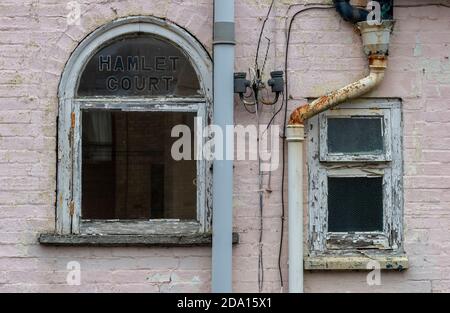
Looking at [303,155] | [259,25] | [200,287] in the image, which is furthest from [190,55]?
[200,287]

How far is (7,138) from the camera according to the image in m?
6.02

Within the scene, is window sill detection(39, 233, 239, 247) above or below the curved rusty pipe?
below

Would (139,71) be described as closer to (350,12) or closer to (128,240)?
(128,240)

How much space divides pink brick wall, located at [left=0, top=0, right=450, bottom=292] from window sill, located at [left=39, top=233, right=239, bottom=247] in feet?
0.20

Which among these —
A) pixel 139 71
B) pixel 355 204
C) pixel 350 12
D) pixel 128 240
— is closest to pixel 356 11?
pixel 350 12

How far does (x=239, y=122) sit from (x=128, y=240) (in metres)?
1.12

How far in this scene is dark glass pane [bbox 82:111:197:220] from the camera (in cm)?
611

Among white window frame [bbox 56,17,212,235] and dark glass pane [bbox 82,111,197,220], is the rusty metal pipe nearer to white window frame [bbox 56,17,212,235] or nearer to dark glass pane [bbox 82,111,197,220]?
white window frame [bbox 56,17,212,235]

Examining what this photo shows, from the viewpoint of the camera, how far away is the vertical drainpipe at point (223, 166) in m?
5.91

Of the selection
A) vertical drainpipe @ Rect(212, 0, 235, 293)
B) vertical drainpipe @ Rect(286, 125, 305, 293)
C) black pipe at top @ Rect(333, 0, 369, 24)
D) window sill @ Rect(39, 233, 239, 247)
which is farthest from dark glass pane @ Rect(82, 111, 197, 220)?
black pipe at top @ Rect(333, 0, 369, 24)

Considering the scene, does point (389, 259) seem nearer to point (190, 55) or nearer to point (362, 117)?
point (362, 117)

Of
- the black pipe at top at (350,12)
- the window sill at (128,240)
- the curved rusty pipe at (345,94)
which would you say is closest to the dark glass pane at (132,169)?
the window sill at (128,240)

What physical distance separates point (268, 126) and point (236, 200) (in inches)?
22.1

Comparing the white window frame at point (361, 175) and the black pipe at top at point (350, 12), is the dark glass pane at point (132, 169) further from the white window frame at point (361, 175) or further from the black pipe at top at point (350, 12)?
the black pipe at top at point (350, 12)
